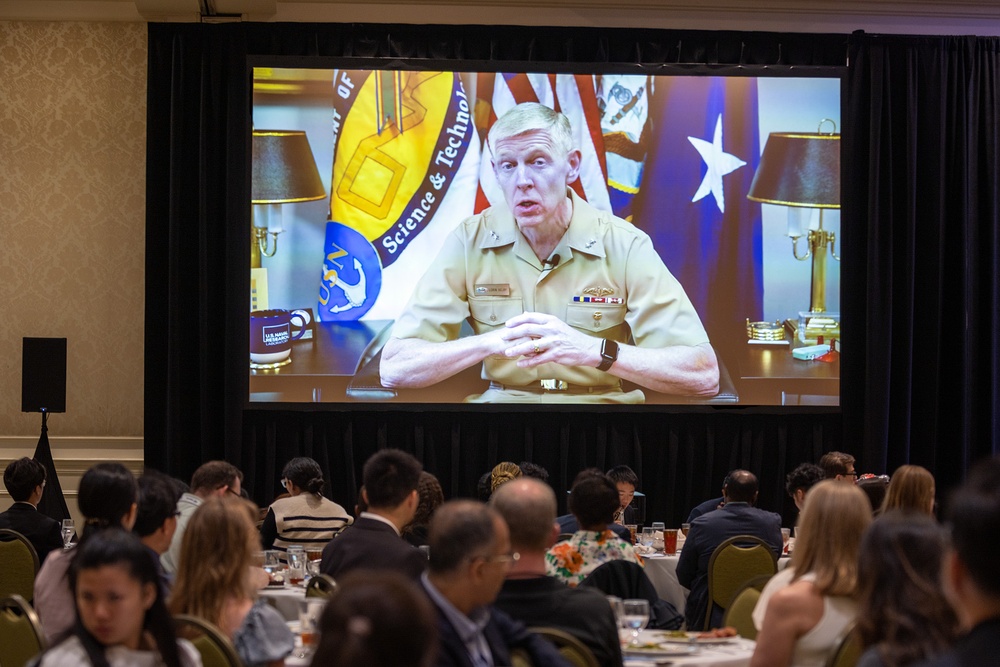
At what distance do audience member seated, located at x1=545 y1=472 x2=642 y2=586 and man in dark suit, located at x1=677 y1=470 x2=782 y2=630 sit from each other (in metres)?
1.21

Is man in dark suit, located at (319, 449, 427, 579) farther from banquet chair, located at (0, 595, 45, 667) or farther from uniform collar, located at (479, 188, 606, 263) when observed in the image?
uniform collar, located at (479, 188, 606, 263)

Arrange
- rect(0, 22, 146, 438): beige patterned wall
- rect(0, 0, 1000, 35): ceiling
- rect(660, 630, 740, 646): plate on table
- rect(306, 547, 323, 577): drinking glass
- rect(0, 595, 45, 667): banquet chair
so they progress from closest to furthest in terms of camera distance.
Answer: rect(0, 595, 45, 667): banquet chair < rect(660, 630, 740, 646): plate on table < rect(306, 547, 323, 577): drinking glass < rect(0, 0, 1000, 35): ceiling < rect(0, 22, 146, 438): beige patterned wall

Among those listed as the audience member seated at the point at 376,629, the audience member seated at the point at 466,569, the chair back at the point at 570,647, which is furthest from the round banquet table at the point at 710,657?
the audience member seated at the point at 376,629

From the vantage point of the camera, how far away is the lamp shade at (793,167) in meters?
8.70

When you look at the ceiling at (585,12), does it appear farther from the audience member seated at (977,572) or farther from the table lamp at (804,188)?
the audience member seated at (977,572)

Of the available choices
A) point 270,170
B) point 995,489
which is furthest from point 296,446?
point 995,489

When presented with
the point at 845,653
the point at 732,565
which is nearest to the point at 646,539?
the point at 732,565

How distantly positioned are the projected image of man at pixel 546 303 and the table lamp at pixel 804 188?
2.77 ft

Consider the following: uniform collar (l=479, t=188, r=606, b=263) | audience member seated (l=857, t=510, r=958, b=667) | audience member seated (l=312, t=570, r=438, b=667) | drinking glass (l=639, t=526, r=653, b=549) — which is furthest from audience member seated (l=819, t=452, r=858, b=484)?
audience member seated (l=312, t=570, r=438, b=667)

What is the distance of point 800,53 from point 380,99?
3208mm

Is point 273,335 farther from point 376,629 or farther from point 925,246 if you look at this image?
point 376,629

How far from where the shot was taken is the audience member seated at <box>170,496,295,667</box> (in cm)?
313

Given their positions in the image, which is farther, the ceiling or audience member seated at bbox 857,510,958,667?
the ceiling

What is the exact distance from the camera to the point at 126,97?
8.97 m
